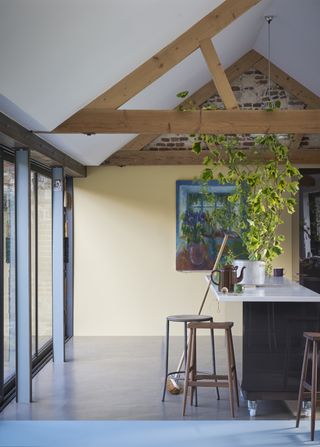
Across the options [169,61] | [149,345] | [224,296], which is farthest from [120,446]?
[149,345]

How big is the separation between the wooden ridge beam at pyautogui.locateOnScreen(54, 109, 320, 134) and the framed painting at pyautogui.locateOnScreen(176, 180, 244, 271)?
14.1 feet

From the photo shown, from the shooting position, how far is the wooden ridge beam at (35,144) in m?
5.91

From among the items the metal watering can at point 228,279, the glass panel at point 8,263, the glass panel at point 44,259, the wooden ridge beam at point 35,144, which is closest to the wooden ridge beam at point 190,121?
Result: the wooden ridge beam at point 35,144

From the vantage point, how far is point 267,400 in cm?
679

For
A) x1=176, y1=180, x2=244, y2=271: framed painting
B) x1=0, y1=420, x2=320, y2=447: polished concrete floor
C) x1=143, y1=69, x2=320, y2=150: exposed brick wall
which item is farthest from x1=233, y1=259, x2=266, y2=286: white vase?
x1=143, y1=69, x2=320, y2=150: exposed brick wall

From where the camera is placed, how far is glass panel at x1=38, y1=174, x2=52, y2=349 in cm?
894

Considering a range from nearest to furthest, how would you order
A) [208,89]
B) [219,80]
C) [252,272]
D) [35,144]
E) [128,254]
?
[219,80]
[35,144]
[252,272]
[208,89]
[128,254]

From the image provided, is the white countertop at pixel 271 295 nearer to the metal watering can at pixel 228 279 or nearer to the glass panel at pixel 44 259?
the metal watering can at pixel 228 279

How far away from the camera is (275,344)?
21.2ft

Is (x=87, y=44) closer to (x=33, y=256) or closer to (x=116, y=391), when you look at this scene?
(x=116, y=391)

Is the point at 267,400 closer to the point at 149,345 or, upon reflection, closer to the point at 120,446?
the point at 120,446

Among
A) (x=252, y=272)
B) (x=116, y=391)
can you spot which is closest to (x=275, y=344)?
(x=252, y=272)

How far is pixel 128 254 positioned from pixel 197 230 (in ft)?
3.54

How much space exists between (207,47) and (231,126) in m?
0.81
